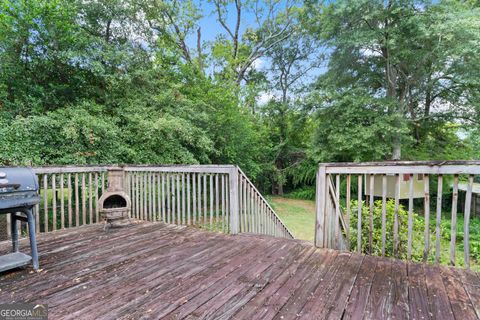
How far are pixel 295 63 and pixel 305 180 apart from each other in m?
6.84

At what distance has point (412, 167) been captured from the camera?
87.6 inches

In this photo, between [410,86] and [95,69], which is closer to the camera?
[95,69]

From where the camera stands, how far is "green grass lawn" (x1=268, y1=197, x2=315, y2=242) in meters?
7.49

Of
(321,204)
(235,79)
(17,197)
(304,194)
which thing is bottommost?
(304,194)

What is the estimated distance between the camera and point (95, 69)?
5879mm

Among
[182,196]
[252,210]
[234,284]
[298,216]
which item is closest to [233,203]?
[252,210]

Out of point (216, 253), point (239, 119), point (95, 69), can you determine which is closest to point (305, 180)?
point (239, 119)

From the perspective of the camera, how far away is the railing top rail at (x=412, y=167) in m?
2.02

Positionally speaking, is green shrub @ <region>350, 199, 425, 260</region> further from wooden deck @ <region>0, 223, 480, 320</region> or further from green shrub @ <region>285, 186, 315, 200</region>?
green shrub @ <region>285, 186, 315, 200</region>

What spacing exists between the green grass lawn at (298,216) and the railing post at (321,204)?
167 inches

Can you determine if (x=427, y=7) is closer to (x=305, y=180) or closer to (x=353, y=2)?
(x=353, y=2)

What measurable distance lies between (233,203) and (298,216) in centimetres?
696

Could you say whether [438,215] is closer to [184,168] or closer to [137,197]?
[184,168]

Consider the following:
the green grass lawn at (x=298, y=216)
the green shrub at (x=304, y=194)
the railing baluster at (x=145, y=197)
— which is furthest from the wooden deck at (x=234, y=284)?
the green shrub at (x=304, y=194)
